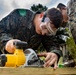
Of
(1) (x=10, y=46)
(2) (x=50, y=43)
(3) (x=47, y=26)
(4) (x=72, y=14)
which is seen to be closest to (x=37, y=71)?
(1) (x=10, y=46)

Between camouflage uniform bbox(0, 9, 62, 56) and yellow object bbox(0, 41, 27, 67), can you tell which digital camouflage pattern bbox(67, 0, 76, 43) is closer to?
camouflage uniform bbox(0, 9, 62, 56)

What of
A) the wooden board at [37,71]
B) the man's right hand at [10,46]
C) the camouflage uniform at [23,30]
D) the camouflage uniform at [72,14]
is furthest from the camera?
the camouflage uniform at [72,14]

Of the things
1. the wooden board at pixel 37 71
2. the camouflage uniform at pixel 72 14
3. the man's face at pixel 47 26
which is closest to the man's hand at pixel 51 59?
the wooden board at pixel 37 71

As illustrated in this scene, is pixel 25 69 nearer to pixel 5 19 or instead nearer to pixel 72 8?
pixel 5 19

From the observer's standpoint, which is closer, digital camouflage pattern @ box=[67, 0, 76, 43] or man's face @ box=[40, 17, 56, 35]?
man's face @ box=[40, 17, 56, 35]

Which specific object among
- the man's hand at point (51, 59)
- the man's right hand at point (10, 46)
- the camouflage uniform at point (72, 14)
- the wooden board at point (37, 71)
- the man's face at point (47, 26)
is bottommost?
the wooden board at point (37, 71)

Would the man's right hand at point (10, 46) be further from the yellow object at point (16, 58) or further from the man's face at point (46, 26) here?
the man's face at point (46, 26)

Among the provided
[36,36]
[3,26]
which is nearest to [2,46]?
[3,26]

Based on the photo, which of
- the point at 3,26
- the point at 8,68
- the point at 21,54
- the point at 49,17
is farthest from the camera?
the point at 3,26

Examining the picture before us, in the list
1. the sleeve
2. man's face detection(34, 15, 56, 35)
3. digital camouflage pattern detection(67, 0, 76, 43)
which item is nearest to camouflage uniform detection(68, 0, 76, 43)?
digital camouflage pattern detection(67, 0, 76, 43)

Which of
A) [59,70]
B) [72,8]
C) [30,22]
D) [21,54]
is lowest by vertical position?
[59,70]

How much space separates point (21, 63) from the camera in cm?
214

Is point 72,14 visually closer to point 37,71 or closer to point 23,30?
point 23,30

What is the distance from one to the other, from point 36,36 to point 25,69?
2.88 feet
